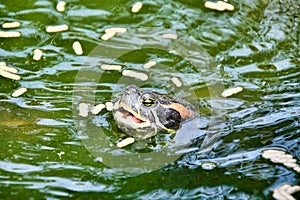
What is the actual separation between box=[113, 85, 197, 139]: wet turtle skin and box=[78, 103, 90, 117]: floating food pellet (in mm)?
239

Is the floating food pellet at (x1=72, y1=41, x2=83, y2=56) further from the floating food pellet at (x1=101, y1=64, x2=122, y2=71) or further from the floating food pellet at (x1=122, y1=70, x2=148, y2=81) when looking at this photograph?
the floating food pellet at (x1=122, y1=70, x2=148, y2=81)

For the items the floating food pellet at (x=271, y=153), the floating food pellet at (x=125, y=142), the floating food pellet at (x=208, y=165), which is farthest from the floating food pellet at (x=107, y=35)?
the floating food pellet at (x=271, y=153)

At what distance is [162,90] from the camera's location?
4961 millimetres

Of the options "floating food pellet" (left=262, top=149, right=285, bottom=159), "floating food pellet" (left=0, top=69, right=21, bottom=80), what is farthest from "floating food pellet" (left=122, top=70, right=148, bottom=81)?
"floating food pellet" (left=262, top=149, right=285, bottom=159)

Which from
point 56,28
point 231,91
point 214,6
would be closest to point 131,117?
point 231,91

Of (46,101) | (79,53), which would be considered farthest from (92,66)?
(46,101)

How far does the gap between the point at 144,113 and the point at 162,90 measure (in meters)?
0.59

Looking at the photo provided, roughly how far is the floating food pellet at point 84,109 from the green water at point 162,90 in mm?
51

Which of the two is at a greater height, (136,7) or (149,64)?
(136,7)

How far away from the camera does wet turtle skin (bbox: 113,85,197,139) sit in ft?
Answer: 14.4

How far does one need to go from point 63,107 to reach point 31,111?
0.26 m

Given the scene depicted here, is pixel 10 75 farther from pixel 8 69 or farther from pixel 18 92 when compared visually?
pixel 18 92

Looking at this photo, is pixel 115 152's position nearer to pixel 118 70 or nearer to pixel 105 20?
pixel 118 70

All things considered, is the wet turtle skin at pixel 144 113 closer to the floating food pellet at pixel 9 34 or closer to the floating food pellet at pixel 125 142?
Result: the floating food pellet at pixel 125 142
